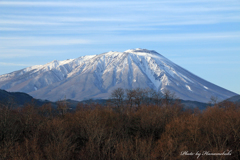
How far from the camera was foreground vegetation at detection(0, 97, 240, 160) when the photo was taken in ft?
99.2

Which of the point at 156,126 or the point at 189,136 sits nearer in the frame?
the point at 189,136

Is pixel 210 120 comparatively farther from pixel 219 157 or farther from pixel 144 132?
pixel 219 157

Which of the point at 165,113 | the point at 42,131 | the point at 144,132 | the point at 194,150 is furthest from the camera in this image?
the point at 165,113

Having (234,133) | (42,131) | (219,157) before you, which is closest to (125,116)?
(42,131)

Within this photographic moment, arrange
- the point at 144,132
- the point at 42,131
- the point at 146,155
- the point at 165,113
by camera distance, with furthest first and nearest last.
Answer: the point at 165,113, the point at 144,132, the point at 42,131, the point at 146,155

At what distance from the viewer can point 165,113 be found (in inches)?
1826

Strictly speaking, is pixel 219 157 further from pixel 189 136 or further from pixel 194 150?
pixel 189 136

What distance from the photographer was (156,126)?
1677 inches

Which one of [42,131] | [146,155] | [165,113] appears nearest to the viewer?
[146,155]

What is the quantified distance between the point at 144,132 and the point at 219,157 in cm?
1440

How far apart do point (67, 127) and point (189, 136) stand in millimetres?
16049

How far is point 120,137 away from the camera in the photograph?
39844 mm

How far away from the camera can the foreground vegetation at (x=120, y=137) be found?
30.2 meters

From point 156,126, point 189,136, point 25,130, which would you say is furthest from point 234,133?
point 25,130
